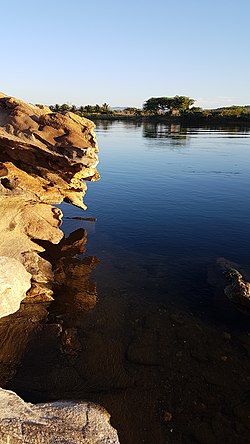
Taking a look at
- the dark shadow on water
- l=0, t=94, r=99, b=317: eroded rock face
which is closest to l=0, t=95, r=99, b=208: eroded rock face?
l=0, t=94, r=99, b=317: eroded rock face

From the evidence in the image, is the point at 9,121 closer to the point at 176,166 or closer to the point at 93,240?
the point at 93,240

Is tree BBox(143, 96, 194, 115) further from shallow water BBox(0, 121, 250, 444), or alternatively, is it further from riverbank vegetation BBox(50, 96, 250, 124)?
shallow water BBox(0, 121, 250, 444)

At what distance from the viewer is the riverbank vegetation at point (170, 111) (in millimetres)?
140625

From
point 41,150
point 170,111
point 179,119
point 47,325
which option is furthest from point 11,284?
point 170,111

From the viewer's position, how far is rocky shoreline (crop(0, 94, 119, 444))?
8.46m

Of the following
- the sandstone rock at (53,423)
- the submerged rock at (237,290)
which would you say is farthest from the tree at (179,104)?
the sandstone rock at (53,423)

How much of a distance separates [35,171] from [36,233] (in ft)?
12.3

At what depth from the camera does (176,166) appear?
48.6 meters

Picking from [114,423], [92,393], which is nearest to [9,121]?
[92,393]

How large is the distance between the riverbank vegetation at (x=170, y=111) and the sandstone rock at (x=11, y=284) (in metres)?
136

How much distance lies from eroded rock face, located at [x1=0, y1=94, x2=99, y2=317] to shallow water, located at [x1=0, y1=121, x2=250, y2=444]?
4.75 feet

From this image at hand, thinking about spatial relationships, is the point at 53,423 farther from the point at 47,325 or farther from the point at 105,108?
the point at 105,108

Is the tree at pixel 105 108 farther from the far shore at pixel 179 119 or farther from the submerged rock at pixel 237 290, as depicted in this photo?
the submerged rock at pixel 237 290

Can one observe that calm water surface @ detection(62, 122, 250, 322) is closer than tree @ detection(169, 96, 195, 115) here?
Yes
